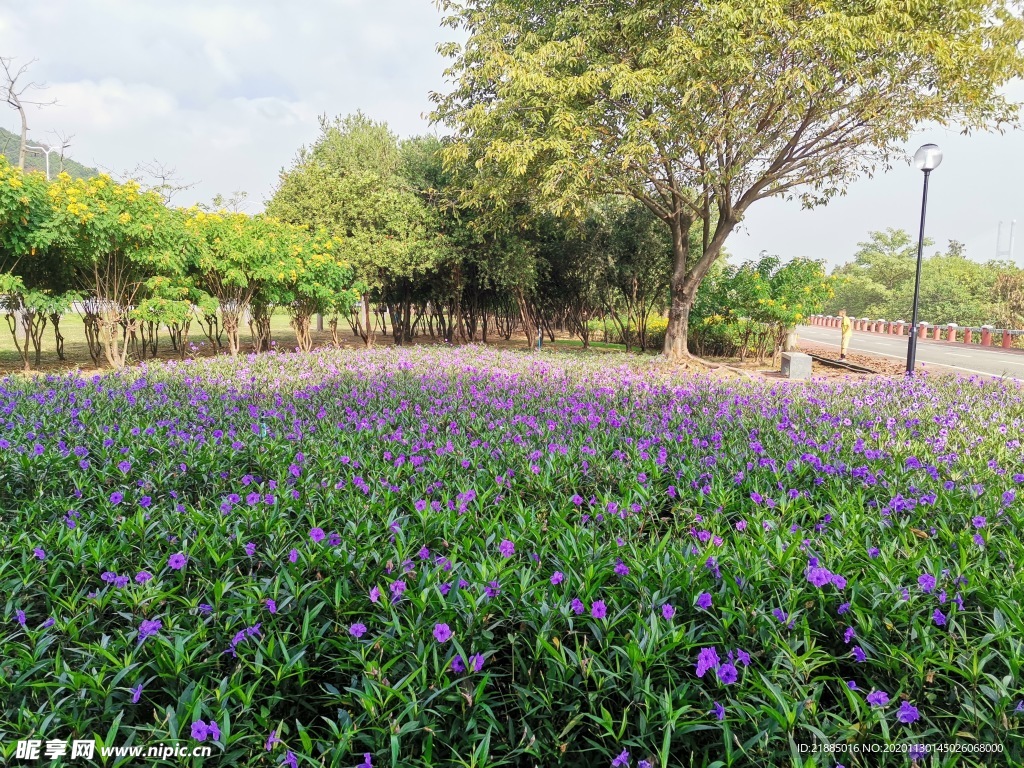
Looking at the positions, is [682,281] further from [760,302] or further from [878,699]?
[878,699]

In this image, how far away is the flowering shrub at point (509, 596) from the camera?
1.40m

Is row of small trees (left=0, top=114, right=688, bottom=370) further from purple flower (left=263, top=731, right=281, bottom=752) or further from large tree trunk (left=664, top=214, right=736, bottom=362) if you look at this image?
purple flower (left=263, top=731, right=281, bottom=752)

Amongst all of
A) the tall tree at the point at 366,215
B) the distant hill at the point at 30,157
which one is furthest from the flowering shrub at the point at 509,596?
the distant hill at the point at 30,157

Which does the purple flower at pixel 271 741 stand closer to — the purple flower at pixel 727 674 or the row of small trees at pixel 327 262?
the purple flower at pixel 727 674

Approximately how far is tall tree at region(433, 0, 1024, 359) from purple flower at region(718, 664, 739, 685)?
8857 mm

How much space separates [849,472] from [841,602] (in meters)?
1.47

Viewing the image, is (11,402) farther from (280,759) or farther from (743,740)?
(743,740)

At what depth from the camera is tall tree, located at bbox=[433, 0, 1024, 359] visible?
8555mm

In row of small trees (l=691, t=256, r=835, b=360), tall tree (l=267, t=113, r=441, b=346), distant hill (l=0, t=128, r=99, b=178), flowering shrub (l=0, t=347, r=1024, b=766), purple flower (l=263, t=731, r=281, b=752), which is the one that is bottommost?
purple flower (l=263, t=731, r=281, b=752)

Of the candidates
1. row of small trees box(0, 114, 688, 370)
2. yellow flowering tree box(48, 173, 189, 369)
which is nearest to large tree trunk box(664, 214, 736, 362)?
row of small trees box(0, 114, 688, 370)

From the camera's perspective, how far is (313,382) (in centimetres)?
620

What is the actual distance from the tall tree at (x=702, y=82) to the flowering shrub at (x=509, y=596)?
7.02m

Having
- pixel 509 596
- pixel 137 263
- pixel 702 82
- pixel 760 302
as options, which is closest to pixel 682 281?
pixel 760 302

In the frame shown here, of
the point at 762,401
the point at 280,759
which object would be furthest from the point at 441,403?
the point at 280,759
